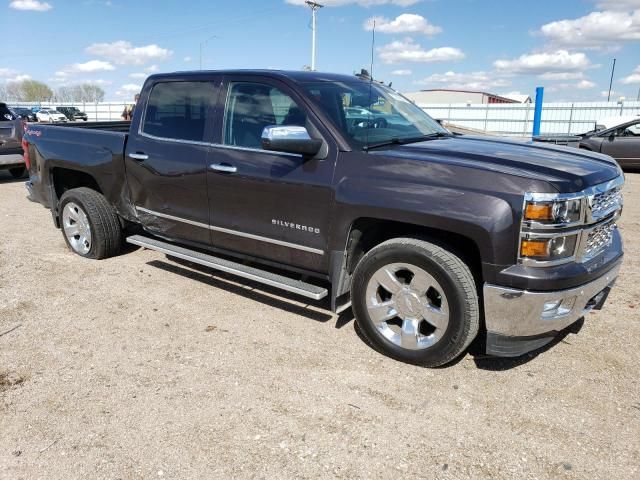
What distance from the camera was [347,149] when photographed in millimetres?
3494

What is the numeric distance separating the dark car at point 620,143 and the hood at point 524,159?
10912 mm

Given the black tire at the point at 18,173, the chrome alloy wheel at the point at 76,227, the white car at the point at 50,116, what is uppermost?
the white car at the point at 50,116

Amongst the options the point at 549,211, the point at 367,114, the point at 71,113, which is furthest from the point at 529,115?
the point at 71,113

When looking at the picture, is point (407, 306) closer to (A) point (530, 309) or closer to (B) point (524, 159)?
(A) point (530, 309)

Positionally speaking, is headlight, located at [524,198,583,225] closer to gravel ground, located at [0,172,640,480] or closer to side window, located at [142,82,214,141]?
gravel ground, located at [0,172,640,480]

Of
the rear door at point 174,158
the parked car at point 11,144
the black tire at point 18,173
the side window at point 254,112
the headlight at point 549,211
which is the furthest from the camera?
the black tire at point 18,173

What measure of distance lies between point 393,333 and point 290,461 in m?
1.23

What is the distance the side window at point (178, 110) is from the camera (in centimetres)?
433

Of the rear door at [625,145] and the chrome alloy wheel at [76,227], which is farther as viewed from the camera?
the rear door at [625,145]

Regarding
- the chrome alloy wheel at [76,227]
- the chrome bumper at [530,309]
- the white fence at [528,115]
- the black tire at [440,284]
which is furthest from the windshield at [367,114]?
the white fence at [528,115]

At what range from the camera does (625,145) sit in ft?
43.0

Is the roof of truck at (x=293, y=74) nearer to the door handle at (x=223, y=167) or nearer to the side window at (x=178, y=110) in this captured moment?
the side window at (x=178, y=110)

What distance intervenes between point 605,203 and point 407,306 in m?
1.37

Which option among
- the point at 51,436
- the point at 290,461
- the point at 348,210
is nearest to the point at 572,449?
the point at 290,461
